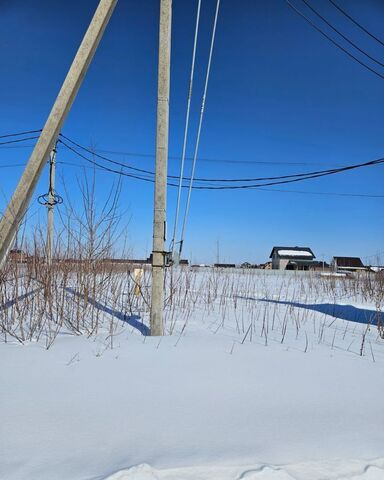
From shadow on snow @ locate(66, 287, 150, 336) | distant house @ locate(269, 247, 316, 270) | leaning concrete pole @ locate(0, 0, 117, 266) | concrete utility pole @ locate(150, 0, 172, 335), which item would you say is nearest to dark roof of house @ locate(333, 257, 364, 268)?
distant house @ locate(269, 247, 316, 270)

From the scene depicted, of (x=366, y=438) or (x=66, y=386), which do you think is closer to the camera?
(x=366, y=438)

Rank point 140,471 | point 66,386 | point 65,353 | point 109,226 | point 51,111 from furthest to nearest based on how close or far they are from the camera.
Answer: point 109,226 → point 65,353 → point 51,111 → point 66,386 → point 140,471

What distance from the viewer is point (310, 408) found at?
1.70 metres

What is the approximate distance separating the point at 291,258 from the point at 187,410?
140 ft

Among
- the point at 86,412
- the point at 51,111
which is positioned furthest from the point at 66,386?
the point at 51,111

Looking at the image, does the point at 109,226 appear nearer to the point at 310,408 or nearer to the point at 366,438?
the point at 310,408

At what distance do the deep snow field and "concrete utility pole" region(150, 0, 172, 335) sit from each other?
362 millimetres

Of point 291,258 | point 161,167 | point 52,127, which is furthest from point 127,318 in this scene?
point 291,258

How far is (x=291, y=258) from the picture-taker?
42.3 m

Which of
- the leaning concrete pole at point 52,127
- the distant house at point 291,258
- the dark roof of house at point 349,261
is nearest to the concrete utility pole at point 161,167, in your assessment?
the leaning concrete pole at point 52,127

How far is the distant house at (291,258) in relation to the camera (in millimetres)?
41275

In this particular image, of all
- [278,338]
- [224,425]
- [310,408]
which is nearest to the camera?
[224,425]

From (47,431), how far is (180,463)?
57 cm

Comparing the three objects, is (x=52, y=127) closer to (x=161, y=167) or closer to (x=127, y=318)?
(x=161, y=167)
